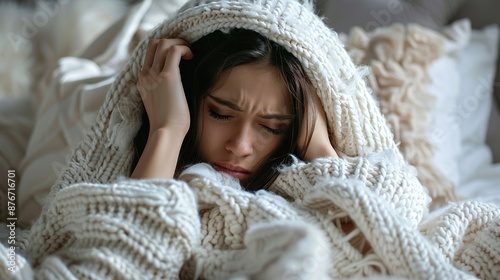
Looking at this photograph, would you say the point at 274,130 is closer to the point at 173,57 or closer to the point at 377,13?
the point at 173,57

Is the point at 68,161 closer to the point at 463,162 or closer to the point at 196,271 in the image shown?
the point at 196,271

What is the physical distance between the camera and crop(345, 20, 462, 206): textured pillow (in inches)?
53.0

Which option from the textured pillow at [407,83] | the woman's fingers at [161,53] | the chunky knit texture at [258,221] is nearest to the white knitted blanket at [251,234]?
the chunky knit texture at [258,221]

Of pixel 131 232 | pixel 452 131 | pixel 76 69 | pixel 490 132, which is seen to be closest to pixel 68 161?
pixel 131 232

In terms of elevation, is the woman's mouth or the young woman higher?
the young woman

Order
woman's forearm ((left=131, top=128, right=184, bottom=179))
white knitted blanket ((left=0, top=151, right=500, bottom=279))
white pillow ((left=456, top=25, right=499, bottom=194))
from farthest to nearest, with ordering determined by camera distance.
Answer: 1. white pillow ((left=456, top=25, right=499, bottom=194))
2. woman's forearm ((left=131, top=128, right=184, bottom=179))
3. white knitted blanket ((left=0, top=151, right=500, bottom=279))

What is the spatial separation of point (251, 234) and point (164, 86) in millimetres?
343

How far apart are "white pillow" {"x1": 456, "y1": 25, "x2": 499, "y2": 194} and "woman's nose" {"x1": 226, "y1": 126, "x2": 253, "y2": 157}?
2.61 ft

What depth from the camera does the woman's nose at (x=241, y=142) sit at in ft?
2.99

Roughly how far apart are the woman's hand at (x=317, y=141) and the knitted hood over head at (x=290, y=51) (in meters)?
0.02

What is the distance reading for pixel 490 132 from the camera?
1.69 meters

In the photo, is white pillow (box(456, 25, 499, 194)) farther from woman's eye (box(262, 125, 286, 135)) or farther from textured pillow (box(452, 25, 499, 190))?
woman's eye (box(262, 125, 286, 135))

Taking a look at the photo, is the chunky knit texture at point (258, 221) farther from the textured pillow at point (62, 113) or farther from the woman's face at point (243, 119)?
the textured pillow at point (62, 113)

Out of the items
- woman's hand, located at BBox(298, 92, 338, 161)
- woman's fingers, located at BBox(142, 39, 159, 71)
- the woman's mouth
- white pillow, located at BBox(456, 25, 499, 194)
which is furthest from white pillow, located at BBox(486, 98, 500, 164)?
woman's fingers, located at BBox(142, 39, 159, 71)
